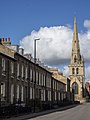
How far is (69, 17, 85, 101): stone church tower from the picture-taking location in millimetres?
180250

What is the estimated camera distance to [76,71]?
612ft

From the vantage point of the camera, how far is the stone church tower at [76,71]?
591 ft

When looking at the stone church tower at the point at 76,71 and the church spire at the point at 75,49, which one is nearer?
the stone church tower at the point at 76,71

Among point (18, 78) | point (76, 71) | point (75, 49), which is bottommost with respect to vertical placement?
point (18, 78)

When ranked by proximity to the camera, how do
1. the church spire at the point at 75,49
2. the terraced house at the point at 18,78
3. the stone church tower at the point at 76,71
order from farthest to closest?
1. the church spire at the point at 75,49
2. the stone church tower at the point at 76,71
3. the terraced house at the point at 18,78

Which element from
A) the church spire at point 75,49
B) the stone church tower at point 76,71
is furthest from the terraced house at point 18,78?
the church spire at point 75,49

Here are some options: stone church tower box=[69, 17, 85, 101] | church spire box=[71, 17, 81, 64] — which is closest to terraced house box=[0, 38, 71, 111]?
stone church tower box=[69, 17, 85, 101]

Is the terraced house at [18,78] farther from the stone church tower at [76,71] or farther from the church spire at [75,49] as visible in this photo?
the church spire at [75,49]

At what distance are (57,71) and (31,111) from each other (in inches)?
3419

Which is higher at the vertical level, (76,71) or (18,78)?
(76,71)

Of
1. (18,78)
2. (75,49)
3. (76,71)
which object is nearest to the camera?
(18,78)

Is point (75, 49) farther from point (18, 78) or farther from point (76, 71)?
point (18, 78)

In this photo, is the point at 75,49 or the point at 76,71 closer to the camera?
the point at 76,71

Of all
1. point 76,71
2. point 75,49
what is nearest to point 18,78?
point 76,71
